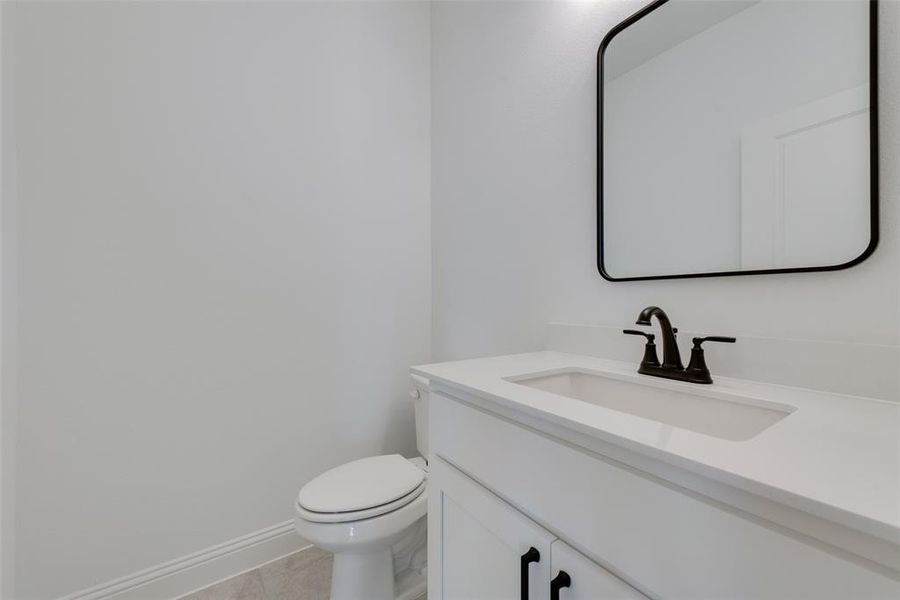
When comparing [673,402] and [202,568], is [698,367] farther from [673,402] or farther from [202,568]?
[202,568]

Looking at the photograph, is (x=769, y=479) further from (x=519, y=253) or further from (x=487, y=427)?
(x=519, y=253)

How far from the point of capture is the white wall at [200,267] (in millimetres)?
1098

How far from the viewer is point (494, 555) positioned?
2.28 feet

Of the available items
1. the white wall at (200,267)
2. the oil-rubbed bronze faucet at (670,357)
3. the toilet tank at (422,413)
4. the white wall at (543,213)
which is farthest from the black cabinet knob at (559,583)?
the white wall at (200,267)

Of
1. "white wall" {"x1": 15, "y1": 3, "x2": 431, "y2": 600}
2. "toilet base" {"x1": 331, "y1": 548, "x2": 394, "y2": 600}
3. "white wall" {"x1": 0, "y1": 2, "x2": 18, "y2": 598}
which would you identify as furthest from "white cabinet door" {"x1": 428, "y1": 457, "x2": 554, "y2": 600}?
"white wall" {"x1": 0, "y1": 2, "x2": 18, "y2": 598}

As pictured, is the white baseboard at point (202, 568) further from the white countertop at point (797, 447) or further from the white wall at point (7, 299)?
the white countertop at point (797, 447)

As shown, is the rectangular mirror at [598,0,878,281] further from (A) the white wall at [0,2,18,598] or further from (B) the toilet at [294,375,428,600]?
(A) the white wall at [0,2,18,598]

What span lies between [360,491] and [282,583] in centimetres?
58

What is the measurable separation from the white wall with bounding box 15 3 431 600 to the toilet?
16.5 inches

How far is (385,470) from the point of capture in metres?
1.28

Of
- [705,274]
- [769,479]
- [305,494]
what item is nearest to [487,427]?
[769,479]

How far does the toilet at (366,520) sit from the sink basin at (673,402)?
0.62m

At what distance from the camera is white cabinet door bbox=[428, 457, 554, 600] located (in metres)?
0.61

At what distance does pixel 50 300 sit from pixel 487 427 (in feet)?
4.41
